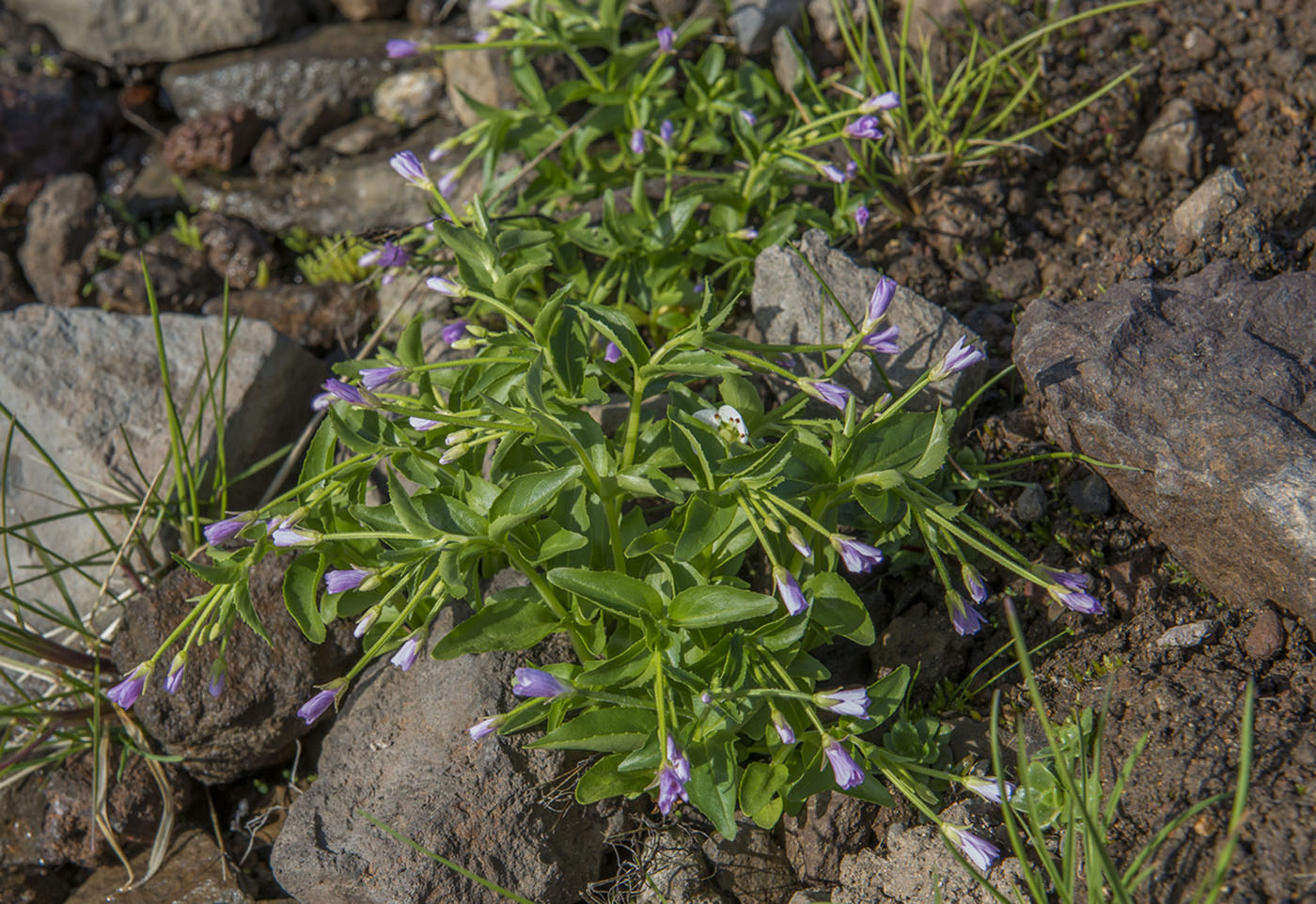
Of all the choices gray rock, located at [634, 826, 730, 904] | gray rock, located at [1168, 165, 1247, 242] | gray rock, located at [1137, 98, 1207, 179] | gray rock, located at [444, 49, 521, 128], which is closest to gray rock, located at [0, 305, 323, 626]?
gray rock, located at [444, 49, 521, 128]

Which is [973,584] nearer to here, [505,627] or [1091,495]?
[1091,495]

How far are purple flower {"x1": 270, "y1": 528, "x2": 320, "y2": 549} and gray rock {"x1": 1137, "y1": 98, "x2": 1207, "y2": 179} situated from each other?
10.5 feet

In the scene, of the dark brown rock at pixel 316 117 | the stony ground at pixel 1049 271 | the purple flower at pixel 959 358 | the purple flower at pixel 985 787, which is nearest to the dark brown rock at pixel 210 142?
the stony ground at pixel 1049 271

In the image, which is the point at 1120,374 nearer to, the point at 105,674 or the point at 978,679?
the point at 978,679

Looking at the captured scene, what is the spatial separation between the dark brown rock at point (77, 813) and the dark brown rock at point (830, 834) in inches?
79.2

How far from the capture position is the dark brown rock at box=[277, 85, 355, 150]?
500cm

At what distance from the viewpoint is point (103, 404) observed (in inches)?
141

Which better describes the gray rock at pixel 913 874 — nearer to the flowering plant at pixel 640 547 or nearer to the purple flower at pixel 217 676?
the flowering plant at pixel 640 547

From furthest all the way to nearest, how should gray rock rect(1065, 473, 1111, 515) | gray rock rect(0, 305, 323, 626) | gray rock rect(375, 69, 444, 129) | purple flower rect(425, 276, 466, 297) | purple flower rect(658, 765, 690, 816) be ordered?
gray rock rect(375, 69, 444, 129) < gray rock rect(0, 305, 323, 626) < gray rock rect(1065, 473, 1111, 515) < purple flower rect(425, 276, 466, 297) < purple flower rect(658, 765, 690, 816)

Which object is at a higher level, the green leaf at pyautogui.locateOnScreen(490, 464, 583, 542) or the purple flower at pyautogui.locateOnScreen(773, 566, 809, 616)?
the green leaf at pyautogui.locateOnScreen(490, 464, 583, 542)

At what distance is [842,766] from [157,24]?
534 cm

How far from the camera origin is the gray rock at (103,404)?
11.5 feet

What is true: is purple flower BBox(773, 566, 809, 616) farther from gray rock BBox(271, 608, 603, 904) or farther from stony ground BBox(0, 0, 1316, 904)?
gray rock BBox(271, 608, 603, 904)

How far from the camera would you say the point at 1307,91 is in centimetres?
350
